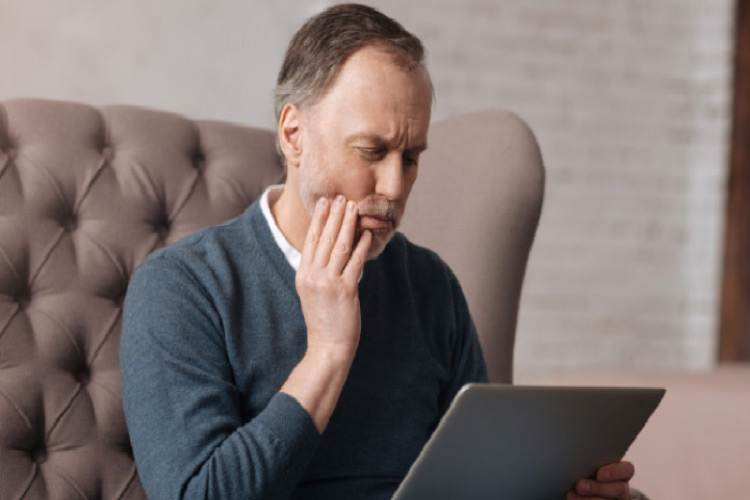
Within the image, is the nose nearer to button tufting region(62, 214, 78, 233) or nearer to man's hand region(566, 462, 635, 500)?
man's hand region(566, 462, 635, 500)

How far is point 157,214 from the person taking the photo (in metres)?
1.49

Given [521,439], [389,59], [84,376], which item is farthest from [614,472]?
[84,376]

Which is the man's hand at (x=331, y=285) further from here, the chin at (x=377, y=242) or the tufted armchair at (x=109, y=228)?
the tufted armchair at (x=109, y=228)

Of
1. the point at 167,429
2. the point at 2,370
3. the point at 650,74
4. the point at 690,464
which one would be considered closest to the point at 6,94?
the point at 2,370

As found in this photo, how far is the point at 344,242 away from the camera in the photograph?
3.76 feet

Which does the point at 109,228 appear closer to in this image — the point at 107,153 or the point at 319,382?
the point at 107,153

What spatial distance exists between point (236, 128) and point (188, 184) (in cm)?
16

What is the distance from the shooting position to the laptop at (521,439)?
0.93 metres

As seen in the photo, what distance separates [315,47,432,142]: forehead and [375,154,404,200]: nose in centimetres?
3

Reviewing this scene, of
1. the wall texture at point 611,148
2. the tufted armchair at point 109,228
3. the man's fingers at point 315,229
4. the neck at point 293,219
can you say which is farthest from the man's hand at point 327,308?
the wall texture at point 611,148

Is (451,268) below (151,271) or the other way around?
below

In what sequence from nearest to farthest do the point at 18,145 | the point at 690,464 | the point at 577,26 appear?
the point at 18,145, the point at 690,464, the point at 577,26

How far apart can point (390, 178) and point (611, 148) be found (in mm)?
2676

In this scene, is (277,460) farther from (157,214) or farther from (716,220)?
(716,220)
